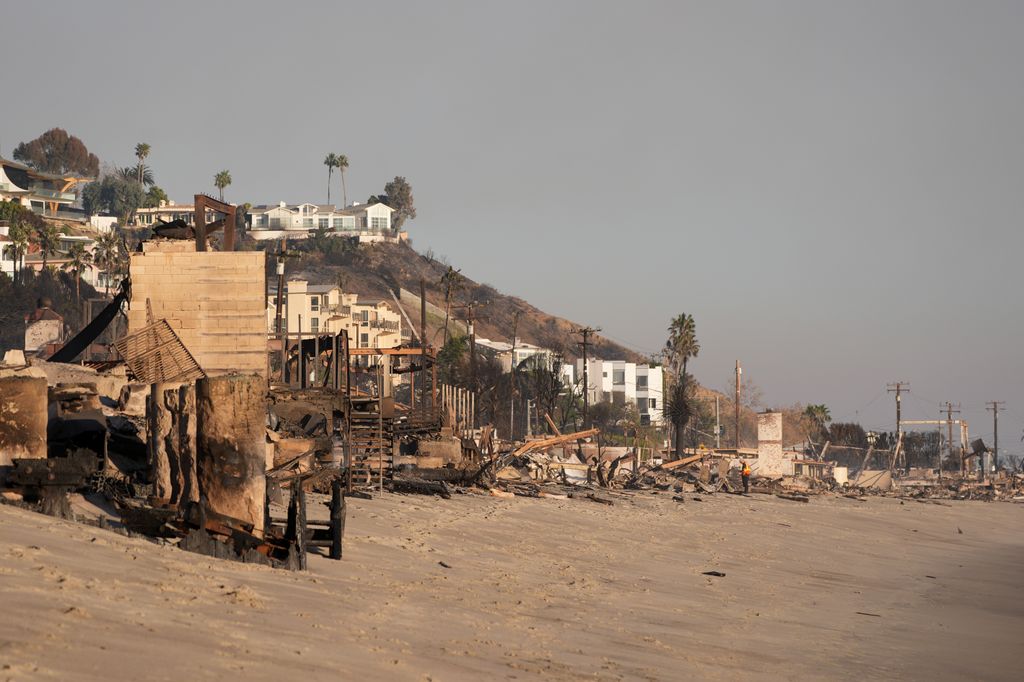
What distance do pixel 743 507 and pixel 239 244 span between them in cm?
14285

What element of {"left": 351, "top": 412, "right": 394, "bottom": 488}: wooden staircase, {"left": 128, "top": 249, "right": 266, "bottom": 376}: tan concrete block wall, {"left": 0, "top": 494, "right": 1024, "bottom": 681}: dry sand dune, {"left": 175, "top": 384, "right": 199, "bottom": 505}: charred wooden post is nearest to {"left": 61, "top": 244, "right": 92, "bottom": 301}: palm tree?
{"left": 351, "top": 412, "right": 394, "bottom": 488}: wooden staircase

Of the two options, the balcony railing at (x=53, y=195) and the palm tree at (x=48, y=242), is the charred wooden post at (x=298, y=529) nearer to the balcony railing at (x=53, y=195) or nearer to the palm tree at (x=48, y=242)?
the palm tree at (x=48, y=242)

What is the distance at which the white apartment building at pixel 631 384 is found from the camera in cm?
13550

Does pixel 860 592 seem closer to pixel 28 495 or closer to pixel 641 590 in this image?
pixel 641 590

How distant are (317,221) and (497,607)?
176554 millimetres

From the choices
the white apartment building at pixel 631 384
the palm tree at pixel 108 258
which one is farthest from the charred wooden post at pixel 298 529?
the white apartment building at pixel 631 384

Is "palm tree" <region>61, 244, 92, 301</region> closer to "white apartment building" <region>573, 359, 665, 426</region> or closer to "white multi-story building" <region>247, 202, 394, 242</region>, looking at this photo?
"white apartment building" <region>573, 359, 665, 426</region>

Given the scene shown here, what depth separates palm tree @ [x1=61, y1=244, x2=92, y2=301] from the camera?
104 m

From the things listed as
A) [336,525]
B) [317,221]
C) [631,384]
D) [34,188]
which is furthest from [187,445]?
[317,221]

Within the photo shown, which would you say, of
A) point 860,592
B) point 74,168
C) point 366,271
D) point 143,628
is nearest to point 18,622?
point 143,628

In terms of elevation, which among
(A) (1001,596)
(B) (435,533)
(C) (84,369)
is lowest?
(A) (1001,596)

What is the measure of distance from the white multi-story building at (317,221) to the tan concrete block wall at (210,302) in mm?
155552

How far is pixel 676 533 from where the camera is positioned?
2408 centimetres

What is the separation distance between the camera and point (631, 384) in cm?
13888
